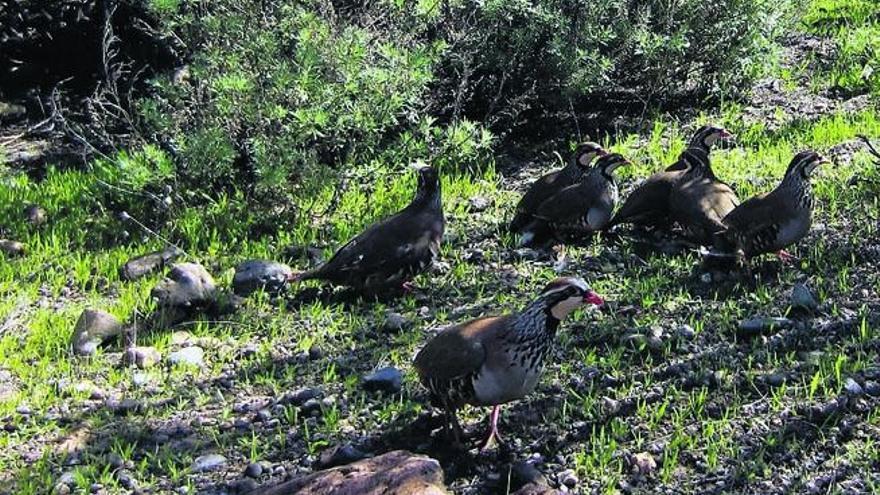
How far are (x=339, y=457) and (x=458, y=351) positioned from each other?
835mm

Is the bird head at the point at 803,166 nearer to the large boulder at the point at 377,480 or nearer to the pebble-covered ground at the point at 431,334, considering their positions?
the pebble-covered ground at the point at 431,334

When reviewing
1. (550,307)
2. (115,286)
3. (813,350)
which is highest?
(550,307)

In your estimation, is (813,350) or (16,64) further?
(16,64)

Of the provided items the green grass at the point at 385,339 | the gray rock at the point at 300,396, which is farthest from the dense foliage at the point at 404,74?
the gray rock at the point at 300,396

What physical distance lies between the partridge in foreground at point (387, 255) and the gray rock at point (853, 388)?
9.58ft

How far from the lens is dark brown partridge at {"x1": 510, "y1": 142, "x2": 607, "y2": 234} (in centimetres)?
844

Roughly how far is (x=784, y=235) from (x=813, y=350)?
3.62 feet

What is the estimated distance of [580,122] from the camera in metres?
10.8

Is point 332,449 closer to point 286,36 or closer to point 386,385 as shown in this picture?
point 386,385

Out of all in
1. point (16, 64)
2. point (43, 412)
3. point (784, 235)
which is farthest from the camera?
point (16, 64)

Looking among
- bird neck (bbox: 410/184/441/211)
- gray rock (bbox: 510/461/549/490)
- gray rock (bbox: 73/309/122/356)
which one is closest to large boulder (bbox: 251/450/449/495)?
gray rock (bbox: 510/461/549/490)

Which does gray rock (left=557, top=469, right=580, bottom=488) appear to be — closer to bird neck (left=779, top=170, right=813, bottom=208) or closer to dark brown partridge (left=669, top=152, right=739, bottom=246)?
dark brown partridge (left=669, top=152, right=739, bottom=246)

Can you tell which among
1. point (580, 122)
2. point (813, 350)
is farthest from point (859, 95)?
point (813, 350)

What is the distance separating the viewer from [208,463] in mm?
5926
